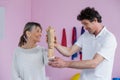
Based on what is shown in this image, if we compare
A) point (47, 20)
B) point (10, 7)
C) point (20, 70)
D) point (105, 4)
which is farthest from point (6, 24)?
point (105, 4)

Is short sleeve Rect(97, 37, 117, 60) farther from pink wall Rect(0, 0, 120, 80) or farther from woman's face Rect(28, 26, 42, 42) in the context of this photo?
pink wall Rect(0, 0, 120, 80)

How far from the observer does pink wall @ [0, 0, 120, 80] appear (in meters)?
2.96

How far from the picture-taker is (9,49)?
2992mm

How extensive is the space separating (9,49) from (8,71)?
243 millimetres

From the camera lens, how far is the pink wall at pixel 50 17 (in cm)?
296

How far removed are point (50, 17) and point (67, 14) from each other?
0.78ft

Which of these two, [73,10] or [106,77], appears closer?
[106,77]

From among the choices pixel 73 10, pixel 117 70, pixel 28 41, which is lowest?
pixel 117 70

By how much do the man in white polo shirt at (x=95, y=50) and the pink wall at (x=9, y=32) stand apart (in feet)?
3.62

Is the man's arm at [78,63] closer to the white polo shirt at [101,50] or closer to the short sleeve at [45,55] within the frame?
the white polo shirt at [101,50]

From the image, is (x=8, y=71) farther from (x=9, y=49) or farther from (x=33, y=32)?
(x=33, y=32)

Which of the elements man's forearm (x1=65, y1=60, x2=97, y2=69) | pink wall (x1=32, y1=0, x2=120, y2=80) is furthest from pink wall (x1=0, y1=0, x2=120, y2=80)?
man's forearm (x1=65, y1=60, x2=97, y2=69)

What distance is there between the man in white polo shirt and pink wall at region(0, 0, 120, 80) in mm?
1143

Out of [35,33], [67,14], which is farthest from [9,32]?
[35,33]
